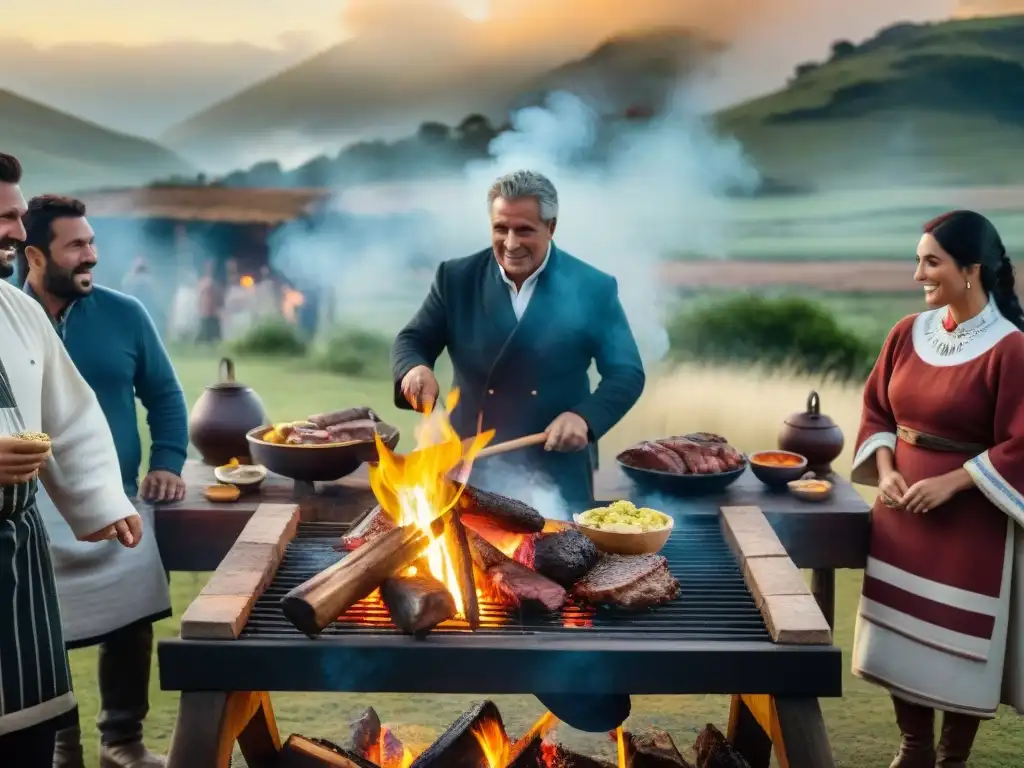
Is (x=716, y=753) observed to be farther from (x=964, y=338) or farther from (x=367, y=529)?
(x=964, y=338)

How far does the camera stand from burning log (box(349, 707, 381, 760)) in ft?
13.4

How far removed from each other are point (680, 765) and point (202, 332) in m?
7.43

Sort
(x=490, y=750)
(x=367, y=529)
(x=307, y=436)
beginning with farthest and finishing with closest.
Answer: (x=307, y=436) → (x=490, y=750) → (x=367, y=529)

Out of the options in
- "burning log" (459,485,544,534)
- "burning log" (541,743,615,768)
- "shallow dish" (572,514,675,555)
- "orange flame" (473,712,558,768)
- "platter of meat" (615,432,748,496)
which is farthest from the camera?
"platter of meat" (615,432,748,496)

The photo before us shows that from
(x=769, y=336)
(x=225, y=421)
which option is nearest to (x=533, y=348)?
(x=225, y=421)

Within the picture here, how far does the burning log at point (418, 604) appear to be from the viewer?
2.83m

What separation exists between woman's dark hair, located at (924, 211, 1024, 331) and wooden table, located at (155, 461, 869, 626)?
1123 millimetres

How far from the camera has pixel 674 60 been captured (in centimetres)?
870

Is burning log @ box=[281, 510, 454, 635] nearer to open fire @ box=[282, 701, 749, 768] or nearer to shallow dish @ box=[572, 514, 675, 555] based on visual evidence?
shallow dish @ box=[572, 514, 675, 555]

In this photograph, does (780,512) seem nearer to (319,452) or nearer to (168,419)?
(319,452)

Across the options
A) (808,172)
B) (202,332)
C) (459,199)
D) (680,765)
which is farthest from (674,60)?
(680,765)

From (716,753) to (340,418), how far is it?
2.21 meters

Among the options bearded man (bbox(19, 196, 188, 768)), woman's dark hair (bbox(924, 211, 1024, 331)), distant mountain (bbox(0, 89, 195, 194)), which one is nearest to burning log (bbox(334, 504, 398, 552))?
bearded man (bbox(19, 196, 188, 768))

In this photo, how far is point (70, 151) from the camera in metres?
9.45
